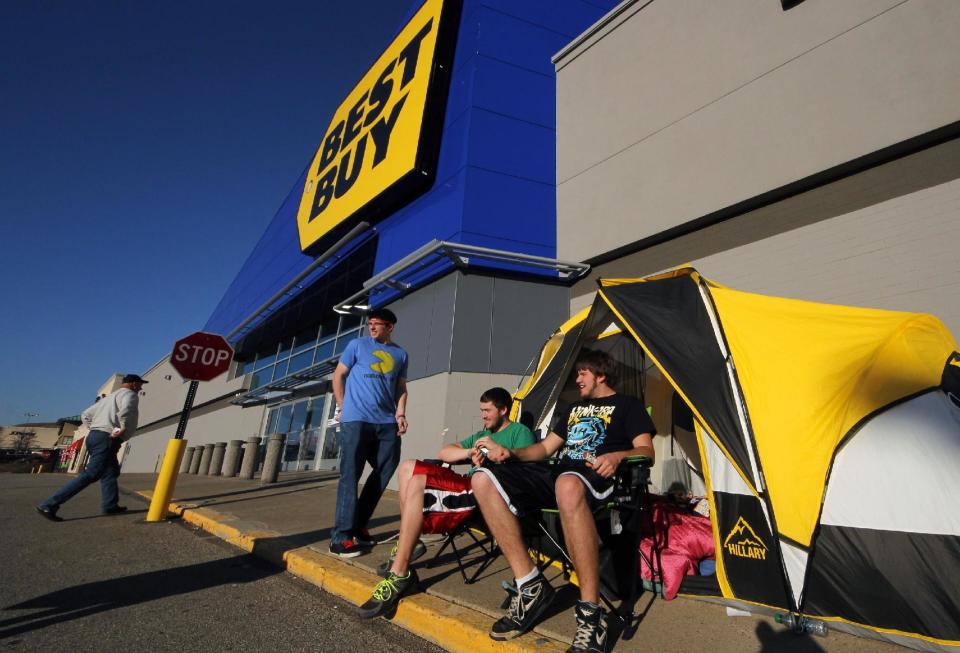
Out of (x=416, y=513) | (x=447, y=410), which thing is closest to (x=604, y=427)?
(x=416, y=513)

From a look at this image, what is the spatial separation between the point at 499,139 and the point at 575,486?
8.29 metres

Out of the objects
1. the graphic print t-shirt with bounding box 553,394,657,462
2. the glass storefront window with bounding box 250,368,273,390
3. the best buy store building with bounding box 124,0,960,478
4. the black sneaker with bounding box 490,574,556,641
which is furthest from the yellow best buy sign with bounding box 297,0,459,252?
the black sneaker with bounding box 490,574,556,641

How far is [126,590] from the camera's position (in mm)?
2902

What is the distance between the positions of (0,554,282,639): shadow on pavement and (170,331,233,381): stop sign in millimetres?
2733

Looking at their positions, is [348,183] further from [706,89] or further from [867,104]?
[867,104]

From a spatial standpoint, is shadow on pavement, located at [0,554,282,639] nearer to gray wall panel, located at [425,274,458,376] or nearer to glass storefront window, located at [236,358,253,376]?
gray wall panel, located at [425,274,458,376]

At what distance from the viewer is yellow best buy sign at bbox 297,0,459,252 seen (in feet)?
31.9

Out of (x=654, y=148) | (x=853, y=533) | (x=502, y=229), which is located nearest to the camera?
(x=853, y=533)

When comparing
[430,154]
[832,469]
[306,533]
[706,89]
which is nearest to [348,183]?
[430,154]

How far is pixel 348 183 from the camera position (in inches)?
466

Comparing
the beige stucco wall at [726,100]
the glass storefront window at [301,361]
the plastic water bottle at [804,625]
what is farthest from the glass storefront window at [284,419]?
the plastic water bottle at [804,625]

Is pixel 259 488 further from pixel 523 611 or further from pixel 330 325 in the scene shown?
pixel 523 611

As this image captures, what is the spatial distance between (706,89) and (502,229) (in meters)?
4.04

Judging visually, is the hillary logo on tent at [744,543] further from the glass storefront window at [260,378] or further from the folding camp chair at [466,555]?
the glass storefront window at [260,378]
